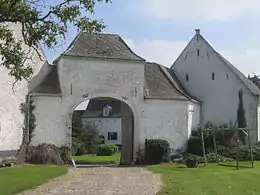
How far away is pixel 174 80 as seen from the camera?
138 feet

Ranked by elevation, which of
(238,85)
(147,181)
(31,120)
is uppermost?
(238,85)

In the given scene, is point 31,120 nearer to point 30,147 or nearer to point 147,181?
point 30,147

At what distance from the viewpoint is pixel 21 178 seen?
2077 centimetres

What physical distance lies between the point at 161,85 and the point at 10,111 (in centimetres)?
1258

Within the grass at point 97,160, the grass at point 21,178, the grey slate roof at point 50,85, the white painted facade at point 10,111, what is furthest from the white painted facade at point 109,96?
the grass at point 21,178

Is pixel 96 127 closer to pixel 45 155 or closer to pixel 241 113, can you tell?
pixel 241 113

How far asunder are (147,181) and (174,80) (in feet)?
72.3

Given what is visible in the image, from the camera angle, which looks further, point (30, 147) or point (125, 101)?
point (125, 101)

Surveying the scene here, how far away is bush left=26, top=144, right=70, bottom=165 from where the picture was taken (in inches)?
1203

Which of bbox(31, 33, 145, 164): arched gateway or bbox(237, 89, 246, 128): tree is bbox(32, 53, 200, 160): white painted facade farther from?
bbox(237, 89, 246, 128): tree

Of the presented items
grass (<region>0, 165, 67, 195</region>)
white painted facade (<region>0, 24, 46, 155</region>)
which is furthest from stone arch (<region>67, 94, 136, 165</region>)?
grass (<region>0, 165, 67, 195</region>)

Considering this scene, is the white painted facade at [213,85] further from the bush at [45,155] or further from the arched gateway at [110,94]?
the bush at [45,155]

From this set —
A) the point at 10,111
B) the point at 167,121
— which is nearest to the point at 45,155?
the point at 10,111

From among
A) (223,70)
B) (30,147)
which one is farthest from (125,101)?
(223,70)
